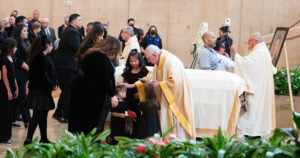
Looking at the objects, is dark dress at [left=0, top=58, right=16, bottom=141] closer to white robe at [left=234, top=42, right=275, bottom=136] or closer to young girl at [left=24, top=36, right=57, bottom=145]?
young girl at [left=24, top=36, right=57, bottom=145]

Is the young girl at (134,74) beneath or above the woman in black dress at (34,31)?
beneath

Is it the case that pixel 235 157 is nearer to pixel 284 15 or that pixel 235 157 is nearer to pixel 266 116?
pixel 266 116

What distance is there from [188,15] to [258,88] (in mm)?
11182

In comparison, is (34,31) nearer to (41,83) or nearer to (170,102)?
(41,83)

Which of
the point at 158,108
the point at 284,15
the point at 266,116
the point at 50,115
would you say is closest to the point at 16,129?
the point at 50,115

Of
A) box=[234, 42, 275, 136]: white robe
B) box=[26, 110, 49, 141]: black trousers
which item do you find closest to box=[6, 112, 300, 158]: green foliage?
box=[26, 110, 49, 141]: black trousers

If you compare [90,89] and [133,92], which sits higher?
[90,89]

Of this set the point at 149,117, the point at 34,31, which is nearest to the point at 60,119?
the point at 34,31

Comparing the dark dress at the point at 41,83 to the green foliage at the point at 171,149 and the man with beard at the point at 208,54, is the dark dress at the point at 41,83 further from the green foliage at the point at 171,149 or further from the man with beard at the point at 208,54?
the green foliage at the point at 171,149

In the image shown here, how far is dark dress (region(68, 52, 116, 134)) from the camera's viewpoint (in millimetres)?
6340

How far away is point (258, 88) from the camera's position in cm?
943

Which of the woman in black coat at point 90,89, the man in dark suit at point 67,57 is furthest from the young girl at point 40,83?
the man in dark suit at point 67,57

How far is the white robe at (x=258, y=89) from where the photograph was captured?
30.5 feet

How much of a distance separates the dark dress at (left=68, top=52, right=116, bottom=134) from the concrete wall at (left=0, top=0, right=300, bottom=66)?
44.4 feet
